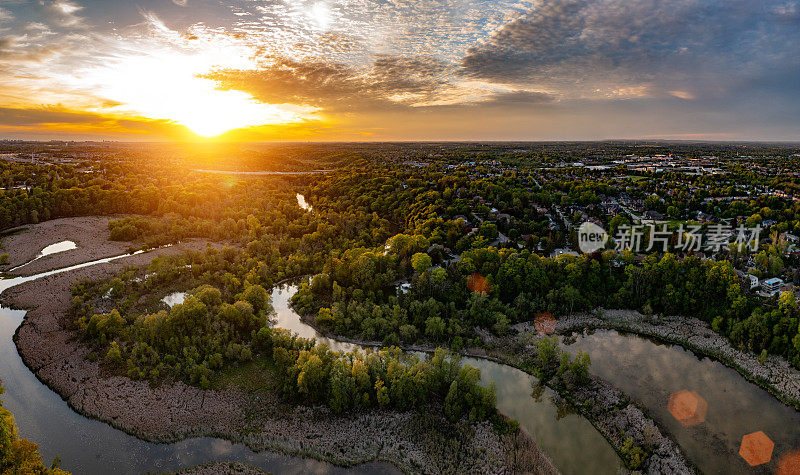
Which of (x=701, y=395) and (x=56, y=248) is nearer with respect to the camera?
(x=701, y=395)

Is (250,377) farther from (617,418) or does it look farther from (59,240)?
(59,240)

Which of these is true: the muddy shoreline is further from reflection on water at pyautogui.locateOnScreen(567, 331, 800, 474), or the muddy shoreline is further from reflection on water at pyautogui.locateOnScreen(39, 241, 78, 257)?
reflection on water at pyautogui.locateOnScreen(39, 241, 78, 257)

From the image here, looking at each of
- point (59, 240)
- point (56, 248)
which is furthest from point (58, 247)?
point (59, 240)

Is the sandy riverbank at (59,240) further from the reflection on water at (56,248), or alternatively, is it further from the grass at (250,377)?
the grass at (250,377)

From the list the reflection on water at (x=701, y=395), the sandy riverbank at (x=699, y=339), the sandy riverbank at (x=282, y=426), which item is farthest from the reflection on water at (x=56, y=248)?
the reflection on water at (x=701, y=395)

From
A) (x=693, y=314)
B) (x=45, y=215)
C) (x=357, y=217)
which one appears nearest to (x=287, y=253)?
(x=357, y=217)

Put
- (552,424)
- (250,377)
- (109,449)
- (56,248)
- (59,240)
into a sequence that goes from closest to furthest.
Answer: (109,449) → (552,424) → (250,377) → (56,248) → (59,240)

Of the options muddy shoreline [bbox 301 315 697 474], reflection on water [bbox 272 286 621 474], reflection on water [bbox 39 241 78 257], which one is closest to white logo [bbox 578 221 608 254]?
muddy shoreline [bbox 301 315 697 474]
